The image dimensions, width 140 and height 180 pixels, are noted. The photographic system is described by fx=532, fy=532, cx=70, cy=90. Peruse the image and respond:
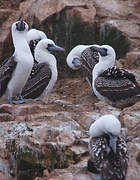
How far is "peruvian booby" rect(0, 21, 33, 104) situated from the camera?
9.98m

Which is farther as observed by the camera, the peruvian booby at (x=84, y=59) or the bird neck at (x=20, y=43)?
the peruvian booby at (x=84, y=59)

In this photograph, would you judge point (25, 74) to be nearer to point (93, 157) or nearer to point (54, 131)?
point (54, 131)

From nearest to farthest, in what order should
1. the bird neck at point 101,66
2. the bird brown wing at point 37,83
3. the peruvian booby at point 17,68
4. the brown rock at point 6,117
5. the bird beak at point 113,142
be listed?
1. the bird beak at point 113,142
2. the brown rock at point 6,117
3. the peruvian booby at point 17,68
4. the bird brown wing at point 37,83
5. the bird neck at point 101,66

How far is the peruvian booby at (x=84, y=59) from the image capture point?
11.9 metres

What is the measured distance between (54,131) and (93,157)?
3.96ft

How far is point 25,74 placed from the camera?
10.1 metres

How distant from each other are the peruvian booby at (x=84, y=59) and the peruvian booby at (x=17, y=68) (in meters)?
2.06

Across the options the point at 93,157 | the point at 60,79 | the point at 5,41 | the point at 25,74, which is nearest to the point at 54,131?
the point at 93,157

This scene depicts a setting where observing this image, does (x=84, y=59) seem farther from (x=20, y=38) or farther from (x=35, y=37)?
(x=20, y=38)

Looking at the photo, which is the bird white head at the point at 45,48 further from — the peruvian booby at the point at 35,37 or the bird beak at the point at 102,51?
the peruvian booby at the point at 35,37

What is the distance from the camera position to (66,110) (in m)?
9.70

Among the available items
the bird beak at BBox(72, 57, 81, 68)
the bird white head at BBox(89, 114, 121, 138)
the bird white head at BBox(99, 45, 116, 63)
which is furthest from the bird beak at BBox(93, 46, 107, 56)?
the bird white head at BBox(89, 114, 121, 138)

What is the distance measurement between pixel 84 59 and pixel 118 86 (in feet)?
7.16

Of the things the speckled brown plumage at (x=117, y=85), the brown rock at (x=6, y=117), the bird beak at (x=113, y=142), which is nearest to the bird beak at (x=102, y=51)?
the speckled brown plumage at (x=117, y=85)
